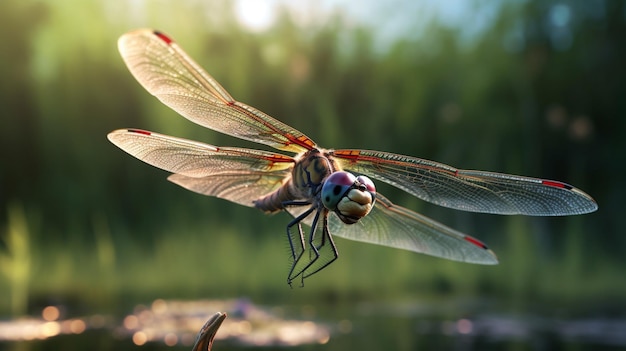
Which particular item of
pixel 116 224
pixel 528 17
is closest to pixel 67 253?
pixel 116 224

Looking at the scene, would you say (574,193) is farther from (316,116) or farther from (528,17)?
(528,17)

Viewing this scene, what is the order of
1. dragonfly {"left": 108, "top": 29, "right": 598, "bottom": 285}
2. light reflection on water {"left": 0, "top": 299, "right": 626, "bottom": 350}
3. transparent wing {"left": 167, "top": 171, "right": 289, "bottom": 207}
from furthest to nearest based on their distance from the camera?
light reflection on water {"left": 0, "top": 299, "right": 626, "bottom": 350} < transparent wing {"left": 167, "top": 171, "right": 289, "bottom": 207} < dragonfly {"left": 108, "top": 29, "right": 598, "bottom": 285}

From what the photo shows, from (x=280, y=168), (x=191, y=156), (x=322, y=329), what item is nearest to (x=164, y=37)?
(x=191, y=156)

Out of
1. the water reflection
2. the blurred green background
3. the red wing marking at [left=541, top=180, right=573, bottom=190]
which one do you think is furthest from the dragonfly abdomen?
the blurred green background

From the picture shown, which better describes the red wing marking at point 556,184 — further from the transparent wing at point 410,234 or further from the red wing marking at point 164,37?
the red wing marking at point 164,37

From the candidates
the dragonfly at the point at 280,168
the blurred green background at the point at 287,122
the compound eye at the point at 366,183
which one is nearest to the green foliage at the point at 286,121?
the blurred green background at the point at 287,122

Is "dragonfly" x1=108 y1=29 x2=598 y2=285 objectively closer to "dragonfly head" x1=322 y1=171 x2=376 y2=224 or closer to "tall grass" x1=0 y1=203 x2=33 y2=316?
"dragonfly head" x1=322 y1=171 x2=376 y2=224
